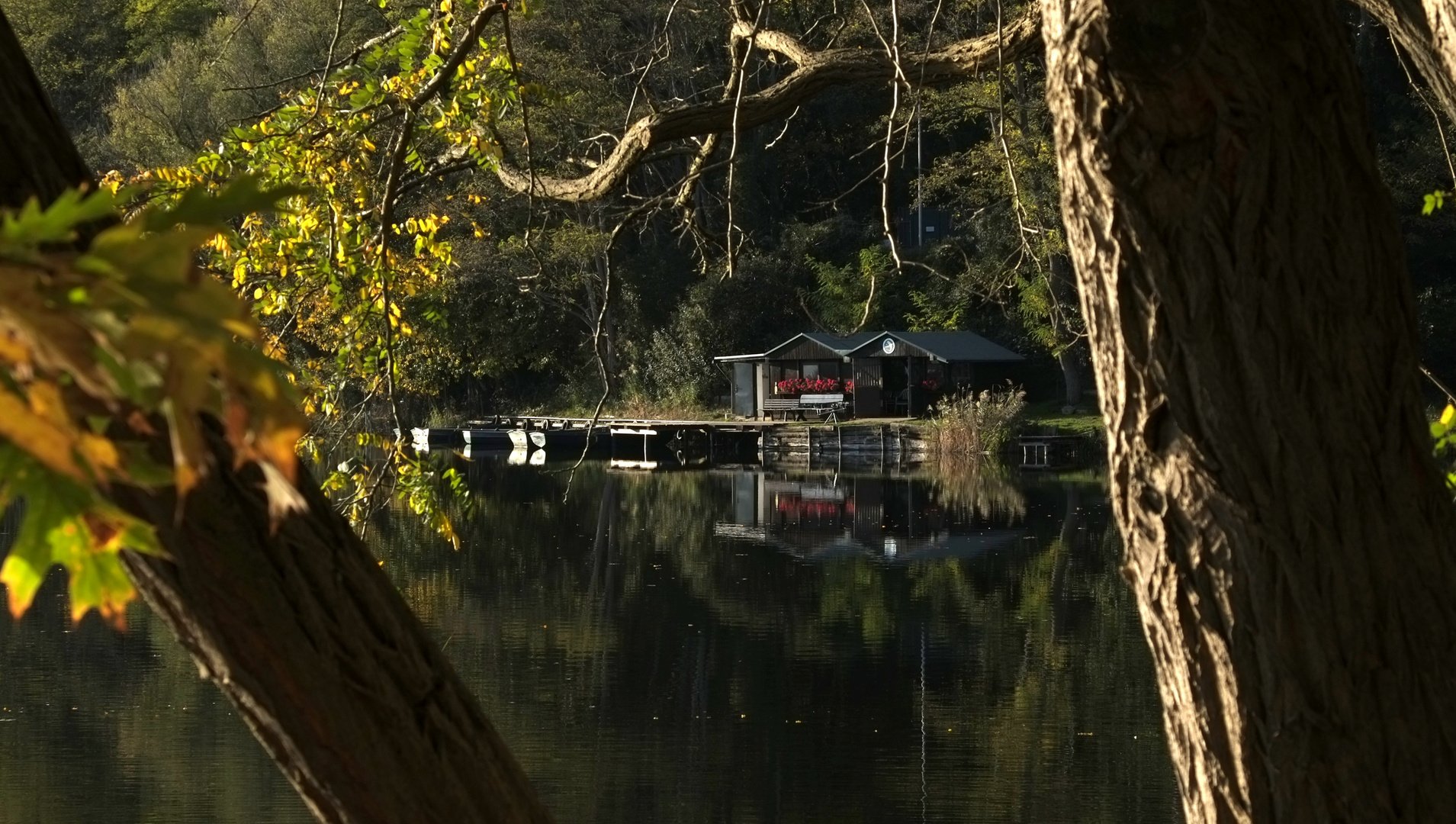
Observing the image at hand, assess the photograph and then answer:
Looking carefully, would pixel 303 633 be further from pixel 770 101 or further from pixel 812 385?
pixel 812 385

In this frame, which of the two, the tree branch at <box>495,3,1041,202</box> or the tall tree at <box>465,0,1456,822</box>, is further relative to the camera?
the tree branch at <box>495,3,1041,202</box>

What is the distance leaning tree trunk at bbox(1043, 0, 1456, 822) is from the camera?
1.67 m

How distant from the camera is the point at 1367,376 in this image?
171 cm

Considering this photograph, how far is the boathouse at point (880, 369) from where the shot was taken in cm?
4194

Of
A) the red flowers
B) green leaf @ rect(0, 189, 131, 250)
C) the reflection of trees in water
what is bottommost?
the reflection of trees in water

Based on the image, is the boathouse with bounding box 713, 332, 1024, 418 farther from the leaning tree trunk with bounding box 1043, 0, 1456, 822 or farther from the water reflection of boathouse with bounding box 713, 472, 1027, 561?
the leaning tree trunk with bounding box 1043, 0, 1456, 822

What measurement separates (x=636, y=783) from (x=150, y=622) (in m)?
7.86

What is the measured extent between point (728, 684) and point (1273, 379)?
46.5 feet

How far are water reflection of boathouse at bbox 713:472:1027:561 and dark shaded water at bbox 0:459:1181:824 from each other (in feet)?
0.46

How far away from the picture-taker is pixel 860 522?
86.9 ft

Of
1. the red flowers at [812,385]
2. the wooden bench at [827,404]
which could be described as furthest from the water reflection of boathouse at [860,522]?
the red flowers at [812,385]

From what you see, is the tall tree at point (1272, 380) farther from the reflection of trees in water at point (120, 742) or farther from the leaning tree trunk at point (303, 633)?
the reflection of trees in water at point (120, 742)

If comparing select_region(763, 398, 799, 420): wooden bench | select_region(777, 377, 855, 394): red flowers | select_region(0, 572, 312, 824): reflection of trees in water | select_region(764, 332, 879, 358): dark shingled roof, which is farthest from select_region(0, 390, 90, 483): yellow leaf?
select_region(763, 398, 799, 420): wooden bench

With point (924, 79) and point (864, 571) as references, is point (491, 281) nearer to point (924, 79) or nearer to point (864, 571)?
point (864, 571)
